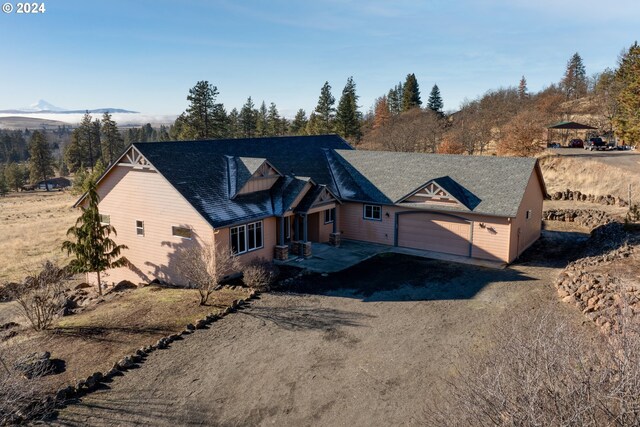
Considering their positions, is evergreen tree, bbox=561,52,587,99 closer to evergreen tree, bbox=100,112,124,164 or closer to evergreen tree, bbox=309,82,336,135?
evergreen tree, bbox=309,82,336,135

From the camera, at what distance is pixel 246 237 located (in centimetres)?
2464

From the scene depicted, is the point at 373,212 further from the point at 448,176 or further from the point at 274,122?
the point at 274,122

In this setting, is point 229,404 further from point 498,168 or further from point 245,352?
point 498,168

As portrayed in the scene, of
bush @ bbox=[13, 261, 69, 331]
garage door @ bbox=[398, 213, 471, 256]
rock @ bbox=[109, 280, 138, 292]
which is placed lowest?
rock @ bbox=[109, 280, 138, 292]

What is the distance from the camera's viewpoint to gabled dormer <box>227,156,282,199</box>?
84.0 ft

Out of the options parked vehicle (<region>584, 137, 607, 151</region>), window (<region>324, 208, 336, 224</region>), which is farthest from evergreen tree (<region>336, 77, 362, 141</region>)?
window (<region>324, 208, 336, 224</region>)

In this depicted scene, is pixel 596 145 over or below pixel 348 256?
over

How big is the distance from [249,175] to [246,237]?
12.2ft

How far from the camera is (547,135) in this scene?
6400 cm

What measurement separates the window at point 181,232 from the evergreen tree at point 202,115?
49460 mm

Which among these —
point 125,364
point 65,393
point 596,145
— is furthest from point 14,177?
point 596,145

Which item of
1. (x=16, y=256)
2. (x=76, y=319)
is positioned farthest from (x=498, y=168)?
(x=16, y=256)

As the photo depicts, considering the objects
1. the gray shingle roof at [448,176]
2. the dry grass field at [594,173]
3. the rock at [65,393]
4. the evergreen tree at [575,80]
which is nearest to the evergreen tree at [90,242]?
the rock at [65,393]

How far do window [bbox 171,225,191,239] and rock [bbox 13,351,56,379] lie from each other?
925 centimetres
